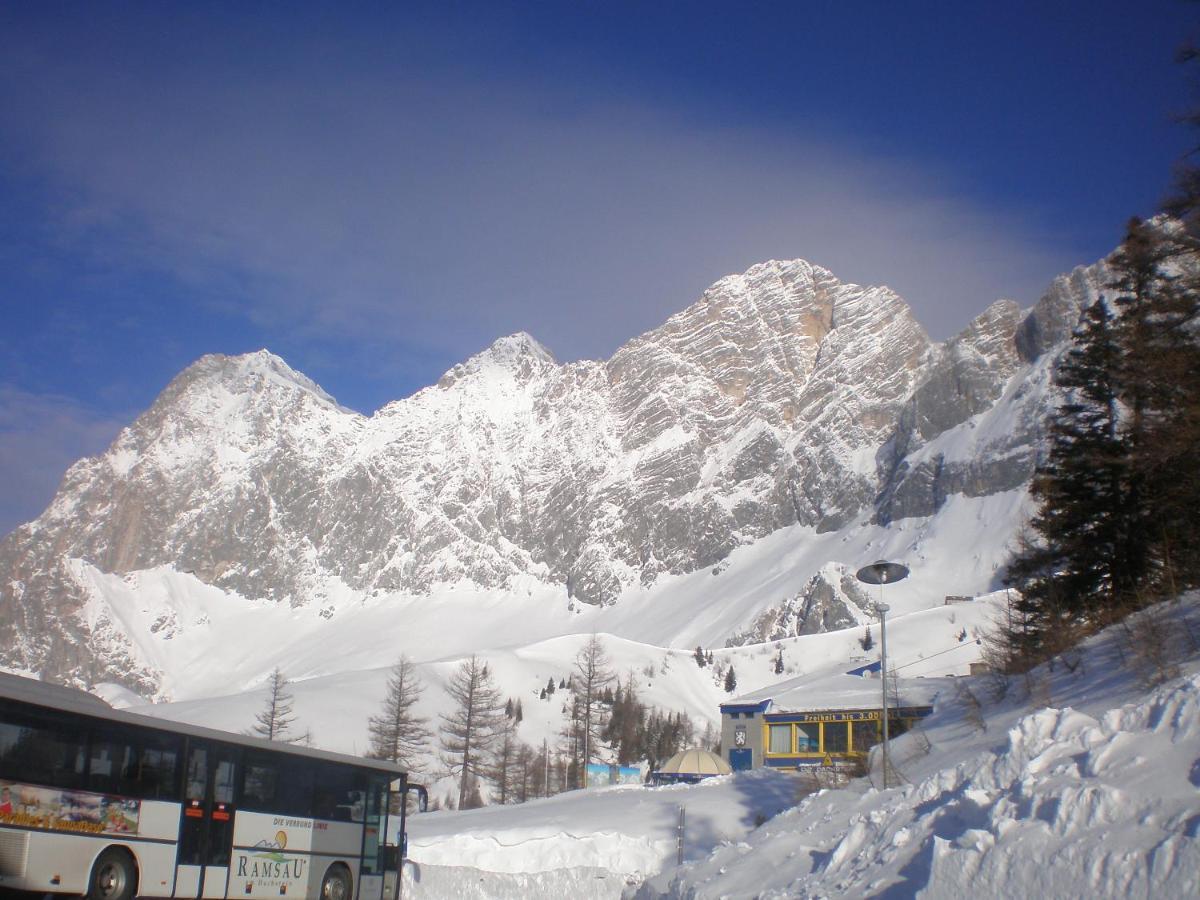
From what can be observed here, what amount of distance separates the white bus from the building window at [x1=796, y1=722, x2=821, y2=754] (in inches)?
913

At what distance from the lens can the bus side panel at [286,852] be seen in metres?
15.9

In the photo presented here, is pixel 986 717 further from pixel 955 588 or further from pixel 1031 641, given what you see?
pixel 955 588

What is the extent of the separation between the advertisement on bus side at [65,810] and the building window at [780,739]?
29529mm

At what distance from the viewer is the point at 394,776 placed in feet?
65.0

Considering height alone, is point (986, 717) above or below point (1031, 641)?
below

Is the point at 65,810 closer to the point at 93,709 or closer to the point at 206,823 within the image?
the point at 93,709

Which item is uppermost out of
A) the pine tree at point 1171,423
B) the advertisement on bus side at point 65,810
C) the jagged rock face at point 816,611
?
the jagged rock face at point 816,611

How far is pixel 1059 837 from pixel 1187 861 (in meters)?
1.03

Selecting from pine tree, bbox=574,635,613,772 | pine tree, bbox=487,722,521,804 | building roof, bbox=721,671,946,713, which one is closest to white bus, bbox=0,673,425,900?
building roof, bbox=721,671,946,713

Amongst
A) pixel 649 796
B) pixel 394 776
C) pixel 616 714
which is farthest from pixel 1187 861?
pixel 616 714

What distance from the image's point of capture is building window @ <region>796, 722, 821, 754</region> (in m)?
39.4

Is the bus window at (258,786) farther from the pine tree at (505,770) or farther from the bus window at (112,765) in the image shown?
the pine tree at (505,770)

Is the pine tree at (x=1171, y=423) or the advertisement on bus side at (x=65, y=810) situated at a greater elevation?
the pine tree at (x=1171, y=423)

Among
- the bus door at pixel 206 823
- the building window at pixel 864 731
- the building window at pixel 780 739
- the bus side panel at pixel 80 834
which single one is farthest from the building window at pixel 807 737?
the bus side panel at pixel 80 834
